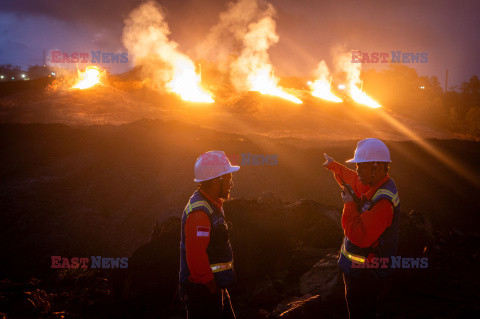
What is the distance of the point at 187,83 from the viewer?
3319 cm

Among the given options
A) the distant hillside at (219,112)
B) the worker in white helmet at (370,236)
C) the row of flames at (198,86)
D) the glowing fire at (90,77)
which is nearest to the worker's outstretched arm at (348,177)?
the worker in white helmet at (370,236)

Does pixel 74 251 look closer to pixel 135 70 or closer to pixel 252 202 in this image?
pixel 252 202

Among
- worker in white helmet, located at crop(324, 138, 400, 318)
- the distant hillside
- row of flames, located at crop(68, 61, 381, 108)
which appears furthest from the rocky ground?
row of flames, located at crop(68, 61, 381, 108)

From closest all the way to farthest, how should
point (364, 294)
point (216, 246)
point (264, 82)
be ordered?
point (216, 246)
point (364, 294)
point (264, 82)

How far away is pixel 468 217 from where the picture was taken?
988 centimetres

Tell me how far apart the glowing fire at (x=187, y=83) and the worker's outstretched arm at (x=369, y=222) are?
93.5ft

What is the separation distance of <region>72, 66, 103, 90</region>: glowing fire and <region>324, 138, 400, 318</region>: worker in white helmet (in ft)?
108

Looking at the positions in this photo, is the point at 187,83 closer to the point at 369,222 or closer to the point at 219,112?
the point at 219,112

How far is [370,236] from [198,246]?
1.51m

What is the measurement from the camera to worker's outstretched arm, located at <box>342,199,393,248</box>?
2.52 metres

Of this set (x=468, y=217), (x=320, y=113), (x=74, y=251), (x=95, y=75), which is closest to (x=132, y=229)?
(x=74, y=251)

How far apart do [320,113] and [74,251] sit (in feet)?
76.4

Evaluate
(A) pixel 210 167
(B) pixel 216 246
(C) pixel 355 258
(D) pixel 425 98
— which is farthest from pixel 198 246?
(D) pixel 425 98

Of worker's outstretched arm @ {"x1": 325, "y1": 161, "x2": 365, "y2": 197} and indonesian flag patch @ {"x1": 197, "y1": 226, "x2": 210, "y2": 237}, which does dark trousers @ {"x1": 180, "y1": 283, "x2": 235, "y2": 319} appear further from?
worker's outstretched arm @ {"x1": 325, "y1": 161, "x2": 365, "y2": 197}
